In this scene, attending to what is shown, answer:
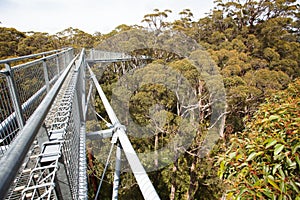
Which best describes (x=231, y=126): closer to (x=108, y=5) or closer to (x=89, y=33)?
(x=108, y=5)

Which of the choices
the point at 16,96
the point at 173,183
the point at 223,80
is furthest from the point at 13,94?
the point at 173,183

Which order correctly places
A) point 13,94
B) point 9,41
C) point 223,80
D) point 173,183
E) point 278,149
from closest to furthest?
point 278,149 < point 13,94 < point 223,80 < point 173,183 < point 9,41

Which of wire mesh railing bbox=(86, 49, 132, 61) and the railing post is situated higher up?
the railing post

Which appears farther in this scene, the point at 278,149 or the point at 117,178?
the point at 117,178

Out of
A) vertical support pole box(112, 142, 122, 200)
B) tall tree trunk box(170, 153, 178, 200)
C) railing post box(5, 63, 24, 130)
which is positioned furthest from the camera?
tall tree trunk box(170, 153, 178, 200)

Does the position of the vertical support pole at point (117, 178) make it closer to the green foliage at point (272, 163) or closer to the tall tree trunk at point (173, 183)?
the green foliage at point (272, 163)

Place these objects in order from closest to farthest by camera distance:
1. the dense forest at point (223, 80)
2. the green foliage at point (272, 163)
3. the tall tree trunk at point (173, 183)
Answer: the green foliage at point (272, 163) → the dense forest at point (223, 80) → the tall tree trunk at point (173, 183)

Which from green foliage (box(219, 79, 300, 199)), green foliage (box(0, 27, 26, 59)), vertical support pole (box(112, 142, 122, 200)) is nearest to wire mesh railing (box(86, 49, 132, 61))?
green foliage (box(0, 27, 26, 59))

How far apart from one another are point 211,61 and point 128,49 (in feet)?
22.1

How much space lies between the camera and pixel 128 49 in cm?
1306

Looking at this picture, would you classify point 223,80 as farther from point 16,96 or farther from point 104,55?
point 16,96

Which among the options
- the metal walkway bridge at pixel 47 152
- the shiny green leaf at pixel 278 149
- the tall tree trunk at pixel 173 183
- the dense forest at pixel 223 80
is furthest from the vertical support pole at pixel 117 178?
the tall tree trunk at pixel 173 183

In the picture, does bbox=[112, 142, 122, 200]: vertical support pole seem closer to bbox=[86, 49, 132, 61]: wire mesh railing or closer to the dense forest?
the dense forest

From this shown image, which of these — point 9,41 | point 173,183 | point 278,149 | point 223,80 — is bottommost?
point 173,183
